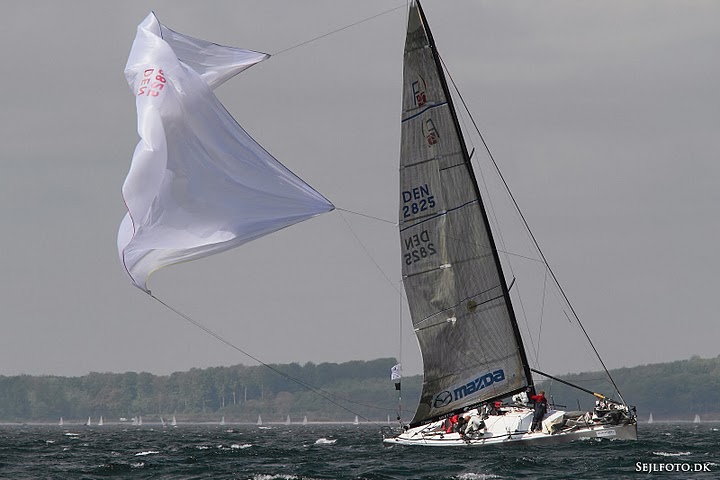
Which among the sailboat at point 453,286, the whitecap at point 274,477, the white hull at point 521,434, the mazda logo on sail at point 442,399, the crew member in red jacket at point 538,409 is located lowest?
the whitecap at point 274,477

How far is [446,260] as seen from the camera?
134 ft

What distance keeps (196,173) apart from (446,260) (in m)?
11.9

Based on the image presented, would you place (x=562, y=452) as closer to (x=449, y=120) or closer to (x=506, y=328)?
(x=506, y=328)

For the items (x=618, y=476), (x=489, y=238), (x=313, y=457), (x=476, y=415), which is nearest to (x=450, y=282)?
(x=489, y=238)

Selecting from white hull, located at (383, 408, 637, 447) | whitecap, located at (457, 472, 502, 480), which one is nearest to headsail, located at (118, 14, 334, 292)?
whitecap, located at (457, 472, 502, 480)

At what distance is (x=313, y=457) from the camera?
4369 cm

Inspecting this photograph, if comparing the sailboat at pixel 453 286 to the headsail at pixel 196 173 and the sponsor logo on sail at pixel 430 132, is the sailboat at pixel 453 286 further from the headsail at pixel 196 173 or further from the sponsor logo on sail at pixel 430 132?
the headsail at pixel 196 173

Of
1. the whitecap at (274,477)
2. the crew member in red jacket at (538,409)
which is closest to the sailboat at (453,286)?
the crew member in red jacket at (538,409)

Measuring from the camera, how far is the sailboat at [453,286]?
131 ft

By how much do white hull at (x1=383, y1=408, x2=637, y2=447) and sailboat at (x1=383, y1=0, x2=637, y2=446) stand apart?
3cm

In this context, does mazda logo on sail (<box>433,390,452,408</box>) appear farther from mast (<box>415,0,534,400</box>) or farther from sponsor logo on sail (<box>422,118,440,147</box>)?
sponsor logo on sail (<box>422,118,440,147</box>)

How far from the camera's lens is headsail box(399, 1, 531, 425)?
40031mm

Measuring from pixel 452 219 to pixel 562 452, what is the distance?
7.74m

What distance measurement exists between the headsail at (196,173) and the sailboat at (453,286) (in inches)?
373
